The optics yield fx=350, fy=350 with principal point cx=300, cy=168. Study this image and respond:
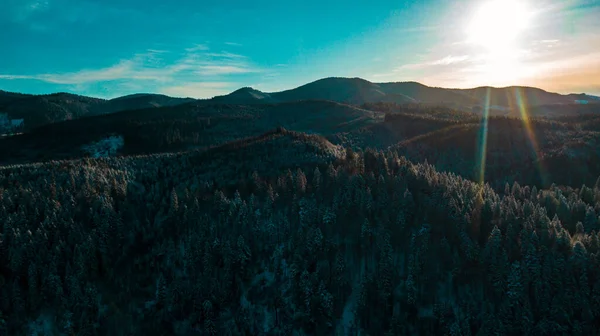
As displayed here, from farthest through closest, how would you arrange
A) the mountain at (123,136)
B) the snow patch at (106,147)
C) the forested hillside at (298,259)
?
the snow patch at (106,147) < the mountain at (123,136) < the forested hillside at (298,259)

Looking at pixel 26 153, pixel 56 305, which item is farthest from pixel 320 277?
pixel 26 153

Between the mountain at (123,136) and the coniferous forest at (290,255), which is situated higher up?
the mountain at (123,136)

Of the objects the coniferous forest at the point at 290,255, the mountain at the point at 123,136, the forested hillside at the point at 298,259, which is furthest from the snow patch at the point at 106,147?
the forested hillside at the point at 298,259

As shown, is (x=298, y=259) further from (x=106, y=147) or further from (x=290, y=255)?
(x=106, y=147)

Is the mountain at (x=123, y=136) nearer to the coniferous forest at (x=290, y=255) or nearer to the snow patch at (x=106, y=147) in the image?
the snow patch at (x=106, y=147)

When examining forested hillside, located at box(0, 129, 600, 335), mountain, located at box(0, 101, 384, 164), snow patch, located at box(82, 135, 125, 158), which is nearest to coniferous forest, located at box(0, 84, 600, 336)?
forested hillside, located at box(0, 129, 600, 335)

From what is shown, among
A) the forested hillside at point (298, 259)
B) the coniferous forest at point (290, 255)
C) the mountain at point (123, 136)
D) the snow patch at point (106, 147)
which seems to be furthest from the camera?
the snow patch at point (106, 147)

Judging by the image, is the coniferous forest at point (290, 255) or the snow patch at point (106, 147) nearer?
the coniferous forest at point (290, 255)

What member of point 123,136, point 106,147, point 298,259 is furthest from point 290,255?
point 123,136
